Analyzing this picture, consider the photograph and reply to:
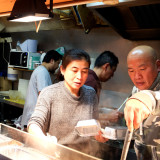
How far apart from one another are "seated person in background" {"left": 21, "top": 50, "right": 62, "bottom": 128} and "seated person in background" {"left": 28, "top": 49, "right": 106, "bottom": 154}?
5.22 ft

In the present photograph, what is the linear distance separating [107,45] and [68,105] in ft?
8.69

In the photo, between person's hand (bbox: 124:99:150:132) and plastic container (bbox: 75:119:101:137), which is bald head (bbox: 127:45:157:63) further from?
person's hand (bbox: 124:99:150:132)

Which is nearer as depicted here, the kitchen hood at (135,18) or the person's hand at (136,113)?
the person's hand at (136,113)

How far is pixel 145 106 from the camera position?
3.00ft

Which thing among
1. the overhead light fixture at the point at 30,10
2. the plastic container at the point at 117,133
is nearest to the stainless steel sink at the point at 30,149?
the plastic container at the point at 117,133

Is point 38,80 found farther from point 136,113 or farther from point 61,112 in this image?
point 136,113

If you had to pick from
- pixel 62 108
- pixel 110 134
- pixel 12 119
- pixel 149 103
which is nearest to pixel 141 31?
pixel 62 108

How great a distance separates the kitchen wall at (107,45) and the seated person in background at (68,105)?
7.09 feet

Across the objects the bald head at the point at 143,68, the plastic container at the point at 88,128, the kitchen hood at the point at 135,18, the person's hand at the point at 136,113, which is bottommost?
the plastic container at the point at 88,128

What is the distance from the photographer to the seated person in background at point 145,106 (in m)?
0.92

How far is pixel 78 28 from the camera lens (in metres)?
4.73

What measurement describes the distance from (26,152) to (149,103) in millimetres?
778

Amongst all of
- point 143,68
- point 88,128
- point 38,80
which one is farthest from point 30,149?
point 38,80

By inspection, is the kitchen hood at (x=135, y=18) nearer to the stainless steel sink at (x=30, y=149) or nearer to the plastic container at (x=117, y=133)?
the plastic container at (x=117, y=133)
